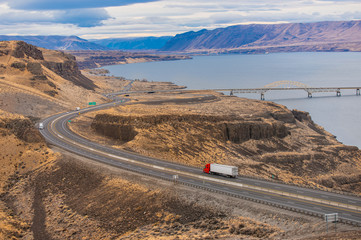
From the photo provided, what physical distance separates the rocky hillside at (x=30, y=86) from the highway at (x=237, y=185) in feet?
108

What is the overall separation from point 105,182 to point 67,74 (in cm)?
12745

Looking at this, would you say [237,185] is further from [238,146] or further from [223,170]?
[238,146]

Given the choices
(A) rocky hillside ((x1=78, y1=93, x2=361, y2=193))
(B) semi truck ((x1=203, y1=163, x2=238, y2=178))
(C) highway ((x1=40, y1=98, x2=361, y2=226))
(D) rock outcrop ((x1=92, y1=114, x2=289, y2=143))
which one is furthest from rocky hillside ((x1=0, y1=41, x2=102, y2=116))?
(B) semi truck ((x1=203, y1=163, x2=238, y2=178))

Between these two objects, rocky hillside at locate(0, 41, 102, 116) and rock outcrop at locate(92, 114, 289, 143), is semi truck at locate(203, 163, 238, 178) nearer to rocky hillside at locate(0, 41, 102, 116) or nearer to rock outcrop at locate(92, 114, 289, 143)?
rock outcrop at locate(92, 114, 289, 143)

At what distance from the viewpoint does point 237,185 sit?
145 feet

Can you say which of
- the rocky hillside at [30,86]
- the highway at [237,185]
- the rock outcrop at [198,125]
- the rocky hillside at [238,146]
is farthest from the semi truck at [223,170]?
the rocky hillside at [30,86]

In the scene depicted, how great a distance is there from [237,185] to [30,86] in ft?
291

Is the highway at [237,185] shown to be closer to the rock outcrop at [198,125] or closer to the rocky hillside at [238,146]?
the rocky hillside at [238,146]

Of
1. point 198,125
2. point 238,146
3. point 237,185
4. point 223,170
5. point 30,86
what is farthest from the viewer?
point 30,86

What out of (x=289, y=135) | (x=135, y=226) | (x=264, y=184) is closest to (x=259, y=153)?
(x=289, y=135)

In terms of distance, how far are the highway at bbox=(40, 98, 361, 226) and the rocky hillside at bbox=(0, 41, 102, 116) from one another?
32912 millimetres

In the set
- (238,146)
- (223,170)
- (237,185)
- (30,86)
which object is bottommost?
(238,146)

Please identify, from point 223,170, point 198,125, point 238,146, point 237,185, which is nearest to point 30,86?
point 198,125

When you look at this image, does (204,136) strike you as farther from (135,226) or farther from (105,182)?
(135,226)
